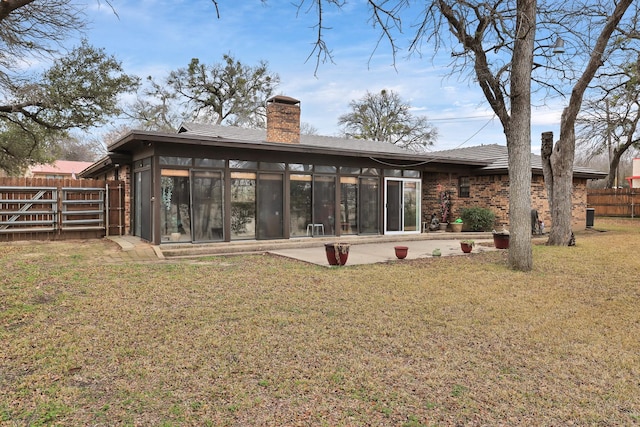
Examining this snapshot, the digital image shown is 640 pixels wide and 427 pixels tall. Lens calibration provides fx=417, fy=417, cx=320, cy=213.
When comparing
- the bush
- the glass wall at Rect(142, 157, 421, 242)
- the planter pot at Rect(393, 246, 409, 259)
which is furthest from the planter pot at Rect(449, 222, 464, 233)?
the planter pot at Rect(393, 246, 409, 259)

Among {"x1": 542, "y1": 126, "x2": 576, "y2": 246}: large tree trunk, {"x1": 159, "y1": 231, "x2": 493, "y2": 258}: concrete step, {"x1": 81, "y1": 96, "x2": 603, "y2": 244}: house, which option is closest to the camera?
{"x1": 159, "y1": 231, "x2": 493, "y2": 258}: concrete step

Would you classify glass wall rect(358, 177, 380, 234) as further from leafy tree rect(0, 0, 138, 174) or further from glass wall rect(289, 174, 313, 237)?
leafy tree rect(0, 0, 138, 174)

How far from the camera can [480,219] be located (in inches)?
587

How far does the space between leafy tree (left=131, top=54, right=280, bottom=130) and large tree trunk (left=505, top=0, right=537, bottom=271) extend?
22.3m

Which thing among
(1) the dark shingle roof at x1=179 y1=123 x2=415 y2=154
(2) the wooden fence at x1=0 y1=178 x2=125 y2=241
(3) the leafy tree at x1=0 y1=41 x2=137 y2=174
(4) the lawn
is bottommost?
(4) the lawn

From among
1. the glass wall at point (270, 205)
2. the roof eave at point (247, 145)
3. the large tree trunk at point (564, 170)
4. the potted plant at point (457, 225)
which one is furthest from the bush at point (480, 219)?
the glass wall at point (270, 205)

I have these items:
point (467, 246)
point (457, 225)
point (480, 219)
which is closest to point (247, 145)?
point (467, 246)

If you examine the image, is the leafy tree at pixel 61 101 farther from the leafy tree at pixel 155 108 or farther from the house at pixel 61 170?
the house at pixel 61 170

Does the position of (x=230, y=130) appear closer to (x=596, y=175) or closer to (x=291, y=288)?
(x=291, y=288)

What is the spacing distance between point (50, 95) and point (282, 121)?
29.1ft

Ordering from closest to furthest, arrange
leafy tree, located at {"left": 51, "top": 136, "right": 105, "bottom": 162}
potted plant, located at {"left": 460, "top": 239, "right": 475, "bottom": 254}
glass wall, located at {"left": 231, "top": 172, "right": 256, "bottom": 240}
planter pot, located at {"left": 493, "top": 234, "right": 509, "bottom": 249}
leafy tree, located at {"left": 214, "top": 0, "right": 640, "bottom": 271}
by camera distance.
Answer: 1. leafy tree, located at {"left": 214, "top": 0, "right": 640, "bottom": 271}
2. potted plant, located at {"left": 460, "top": 239, "right": 475, "bottom": 254}
3. planter pot, located at {"left": 493, "top": 234, "right": 509, "bottom": 249}
4. glass wall, located at {"left": 231, "top": 172, "right": 256, "bottom": 240}
5. leafy tree, located at {"left": 51, "top": 136, "right": 105, "bottom": 162}

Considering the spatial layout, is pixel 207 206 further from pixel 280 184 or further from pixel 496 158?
pixel 496 158

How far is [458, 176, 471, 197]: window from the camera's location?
16.1m

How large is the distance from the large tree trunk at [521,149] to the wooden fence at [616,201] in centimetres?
2062
